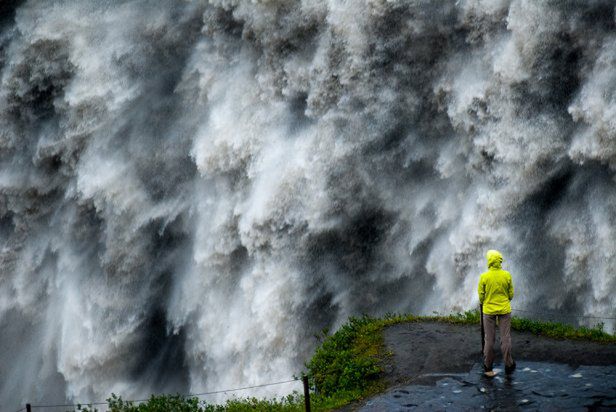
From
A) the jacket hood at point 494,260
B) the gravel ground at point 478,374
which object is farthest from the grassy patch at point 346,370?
the jacket hood at point 494,260

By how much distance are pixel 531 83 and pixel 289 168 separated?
5576mm

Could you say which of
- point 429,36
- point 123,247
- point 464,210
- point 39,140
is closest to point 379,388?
point 464,210

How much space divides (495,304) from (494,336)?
50 cm

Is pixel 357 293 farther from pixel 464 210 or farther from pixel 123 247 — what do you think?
pixel 123 247

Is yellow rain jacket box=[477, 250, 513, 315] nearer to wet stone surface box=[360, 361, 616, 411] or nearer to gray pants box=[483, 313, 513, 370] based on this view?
gray pants box=[483, 313, 513, 370]

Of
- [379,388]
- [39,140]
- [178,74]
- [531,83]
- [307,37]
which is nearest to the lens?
[379,388]

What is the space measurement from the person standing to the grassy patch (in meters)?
1.64

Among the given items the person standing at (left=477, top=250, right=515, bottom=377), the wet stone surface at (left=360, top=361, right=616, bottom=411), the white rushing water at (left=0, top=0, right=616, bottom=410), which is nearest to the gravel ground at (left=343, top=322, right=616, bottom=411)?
the wet stone surface at (left=360, top=361, right=616, bottom=411)

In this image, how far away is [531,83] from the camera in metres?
15.2

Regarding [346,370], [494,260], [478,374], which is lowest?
[478,374]

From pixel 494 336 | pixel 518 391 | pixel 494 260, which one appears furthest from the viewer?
pixel 494 336

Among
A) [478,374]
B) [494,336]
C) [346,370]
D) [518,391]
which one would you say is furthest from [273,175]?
[518,391]

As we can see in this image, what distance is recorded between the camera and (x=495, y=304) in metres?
10.6

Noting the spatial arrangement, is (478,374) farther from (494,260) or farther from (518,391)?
(494,260)
